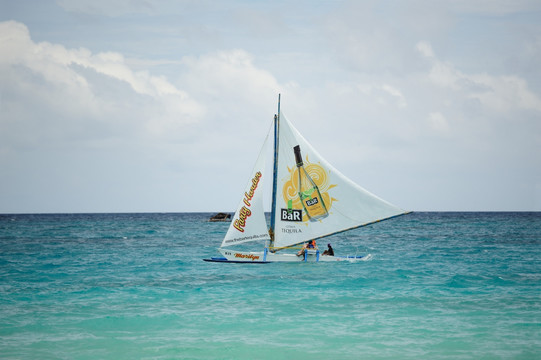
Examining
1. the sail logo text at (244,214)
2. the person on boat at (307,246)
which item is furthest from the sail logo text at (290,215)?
the sail logo text at (244,214)

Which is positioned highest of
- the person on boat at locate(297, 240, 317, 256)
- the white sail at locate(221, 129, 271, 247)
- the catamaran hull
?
the white sail at locate(221, 129, 271, 247)

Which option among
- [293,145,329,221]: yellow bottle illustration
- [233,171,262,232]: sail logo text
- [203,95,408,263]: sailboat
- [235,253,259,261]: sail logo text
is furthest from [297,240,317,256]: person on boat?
[233,171,262,232]: sail logo text

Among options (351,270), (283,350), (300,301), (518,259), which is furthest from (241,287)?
(518,259)

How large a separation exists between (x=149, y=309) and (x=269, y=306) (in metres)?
4.90

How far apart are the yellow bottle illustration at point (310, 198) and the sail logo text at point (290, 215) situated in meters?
0.52

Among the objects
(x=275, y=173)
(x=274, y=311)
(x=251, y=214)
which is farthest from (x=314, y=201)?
(x=274, y=311)

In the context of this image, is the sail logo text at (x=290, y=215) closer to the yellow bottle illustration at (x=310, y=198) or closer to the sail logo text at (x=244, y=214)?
the yellow bottle illustration at (x=310, y=198)

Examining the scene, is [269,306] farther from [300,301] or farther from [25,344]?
[25,344]

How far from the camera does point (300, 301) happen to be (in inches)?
910

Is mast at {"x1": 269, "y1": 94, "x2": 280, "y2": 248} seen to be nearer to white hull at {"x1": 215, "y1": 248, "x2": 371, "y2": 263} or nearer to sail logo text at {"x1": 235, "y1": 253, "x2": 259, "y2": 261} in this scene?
white hull at {"x1": 215, "y1": 248, "x2": 371, "y2": 263}

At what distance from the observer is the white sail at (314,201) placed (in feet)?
110

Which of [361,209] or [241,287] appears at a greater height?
[361,209]

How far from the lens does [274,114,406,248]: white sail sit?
1319 inches

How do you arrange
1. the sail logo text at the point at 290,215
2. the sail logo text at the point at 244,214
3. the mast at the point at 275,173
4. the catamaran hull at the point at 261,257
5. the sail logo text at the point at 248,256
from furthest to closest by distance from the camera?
the sail logo text at the point at 290,215 < the mast at the point at 275,173 < the sail logo text at the point at 248,256 < the catamaran hull at the point at 261,257 < the sail logo text at the point at 244,214
